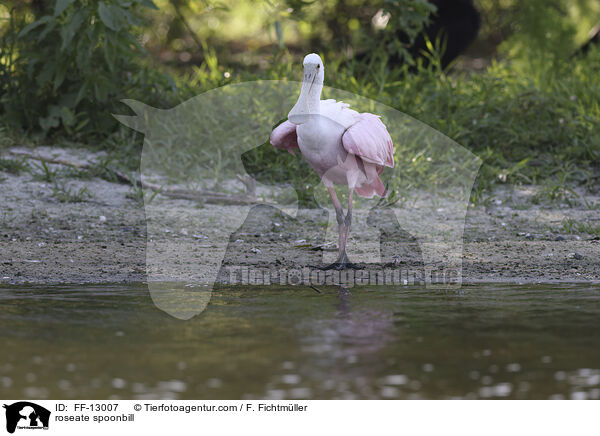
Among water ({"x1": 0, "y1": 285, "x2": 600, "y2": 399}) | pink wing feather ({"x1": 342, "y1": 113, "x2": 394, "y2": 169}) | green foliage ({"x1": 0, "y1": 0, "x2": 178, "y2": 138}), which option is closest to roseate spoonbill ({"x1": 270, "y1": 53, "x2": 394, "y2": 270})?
pink wing feather ({"x1": 342, "y1": 113, "x2": 394, "y2": 169})

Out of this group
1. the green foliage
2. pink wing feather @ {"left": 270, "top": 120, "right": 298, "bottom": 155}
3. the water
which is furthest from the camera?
the green foliage

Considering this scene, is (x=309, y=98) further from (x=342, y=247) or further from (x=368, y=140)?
(x=342, y=247)

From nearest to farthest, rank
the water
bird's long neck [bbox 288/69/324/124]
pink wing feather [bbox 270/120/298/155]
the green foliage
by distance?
1. the water
2. bird's long neck [bbox 288/69/324/124]
3. pink wing feather [bbox 270/120/298/155]
4. the green foliage

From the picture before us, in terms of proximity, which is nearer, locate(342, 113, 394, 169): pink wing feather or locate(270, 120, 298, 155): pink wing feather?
locate(342, 113, 394, 169): pink wing feather

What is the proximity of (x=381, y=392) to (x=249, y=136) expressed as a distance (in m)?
4.59

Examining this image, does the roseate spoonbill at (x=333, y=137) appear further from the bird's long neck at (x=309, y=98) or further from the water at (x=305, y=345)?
the water at (x=305, y=345)

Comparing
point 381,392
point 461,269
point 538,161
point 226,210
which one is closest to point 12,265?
point 226,210

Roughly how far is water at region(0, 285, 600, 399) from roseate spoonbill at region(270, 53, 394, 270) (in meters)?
0.84

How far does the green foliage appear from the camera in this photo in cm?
679

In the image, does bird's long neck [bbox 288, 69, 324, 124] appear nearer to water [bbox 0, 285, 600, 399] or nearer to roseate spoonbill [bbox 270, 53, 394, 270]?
roseate spoonbill [bbox 270, 53, 394, 270]

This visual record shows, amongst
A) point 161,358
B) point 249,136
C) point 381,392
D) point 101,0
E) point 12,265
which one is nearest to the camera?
point 381,392

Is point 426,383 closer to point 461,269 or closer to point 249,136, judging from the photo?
point 461,269

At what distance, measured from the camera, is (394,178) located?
6875mm

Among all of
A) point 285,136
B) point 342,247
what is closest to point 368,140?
point 285,136
